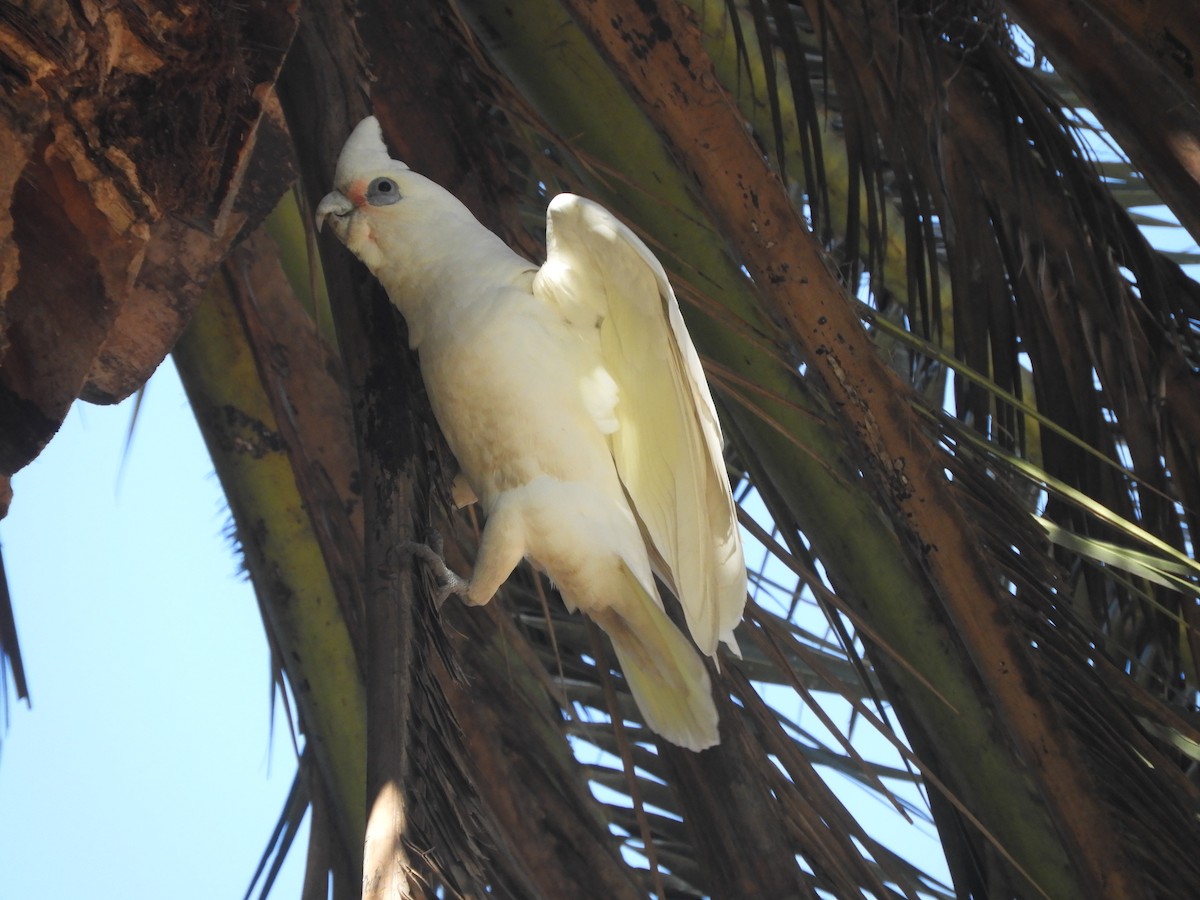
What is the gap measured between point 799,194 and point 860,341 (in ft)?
4.63

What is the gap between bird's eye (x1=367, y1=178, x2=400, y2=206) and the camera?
1814mm

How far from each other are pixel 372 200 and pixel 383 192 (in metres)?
0.02

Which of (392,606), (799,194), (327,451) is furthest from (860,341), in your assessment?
(799,194)

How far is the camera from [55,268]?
5.21ft

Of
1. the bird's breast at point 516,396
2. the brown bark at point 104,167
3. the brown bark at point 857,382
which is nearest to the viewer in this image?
the brown bark at point 104,167

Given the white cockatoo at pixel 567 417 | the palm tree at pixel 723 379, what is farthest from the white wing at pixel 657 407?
the palm tree at pixel 723 379

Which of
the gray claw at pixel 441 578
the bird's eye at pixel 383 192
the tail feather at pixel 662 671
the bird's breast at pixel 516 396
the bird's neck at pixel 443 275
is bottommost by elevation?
the tail feather at pixel 662 671

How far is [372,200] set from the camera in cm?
182

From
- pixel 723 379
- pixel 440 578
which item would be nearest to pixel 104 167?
pixel 440 578

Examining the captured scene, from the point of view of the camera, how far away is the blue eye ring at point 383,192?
71.4 inches

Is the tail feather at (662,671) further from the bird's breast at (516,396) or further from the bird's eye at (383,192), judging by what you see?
the bird's eye at (383,192)

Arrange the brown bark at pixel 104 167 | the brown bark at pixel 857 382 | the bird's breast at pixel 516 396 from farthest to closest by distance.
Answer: the bird's breast at pixel 516 396
the brown bark at pixel 857 382
the brown bark at pixel 104 167

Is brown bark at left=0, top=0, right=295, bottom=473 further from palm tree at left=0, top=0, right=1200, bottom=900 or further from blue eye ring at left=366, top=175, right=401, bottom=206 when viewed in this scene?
blue eye ring at left=366, top=175, right=401, bottom=206

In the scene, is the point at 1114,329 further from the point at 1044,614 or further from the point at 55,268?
the point at 55,268
